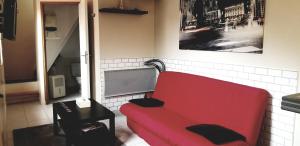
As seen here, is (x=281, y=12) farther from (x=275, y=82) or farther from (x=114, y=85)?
(x=114, y=85)

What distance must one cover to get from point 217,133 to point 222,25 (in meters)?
1.37

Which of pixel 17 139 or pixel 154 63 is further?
pixel 154 63

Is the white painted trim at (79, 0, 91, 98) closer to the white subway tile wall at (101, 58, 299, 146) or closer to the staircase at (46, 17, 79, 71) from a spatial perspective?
the staircase at (46, 17, 79, 71)

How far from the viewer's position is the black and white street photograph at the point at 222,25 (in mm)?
2674

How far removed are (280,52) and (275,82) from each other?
11.9 inches

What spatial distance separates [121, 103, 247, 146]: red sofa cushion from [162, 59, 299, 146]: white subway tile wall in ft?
1.78

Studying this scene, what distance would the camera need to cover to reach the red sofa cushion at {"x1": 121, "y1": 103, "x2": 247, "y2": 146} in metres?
2.29

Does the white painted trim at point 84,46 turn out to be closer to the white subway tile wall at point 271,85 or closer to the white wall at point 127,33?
the white wall at point 127,33

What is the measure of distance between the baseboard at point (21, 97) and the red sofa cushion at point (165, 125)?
2672 millimetres

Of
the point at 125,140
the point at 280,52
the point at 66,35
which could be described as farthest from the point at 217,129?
the point at 66,35

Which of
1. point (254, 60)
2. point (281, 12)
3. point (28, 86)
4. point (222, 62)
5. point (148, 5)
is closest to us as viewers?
point (281, 12)

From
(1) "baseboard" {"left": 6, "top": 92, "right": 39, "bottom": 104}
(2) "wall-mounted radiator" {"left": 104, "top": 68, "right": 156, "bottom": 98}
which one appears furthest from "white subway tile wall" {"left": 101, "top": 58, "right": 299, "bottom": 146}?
(1) "baseboard" {"left": 6, "top": 92, "right": 39, "bottom": 104}

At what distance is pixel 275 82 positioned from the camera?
2.54 meters

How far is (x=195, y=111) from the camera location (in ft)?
9.87
